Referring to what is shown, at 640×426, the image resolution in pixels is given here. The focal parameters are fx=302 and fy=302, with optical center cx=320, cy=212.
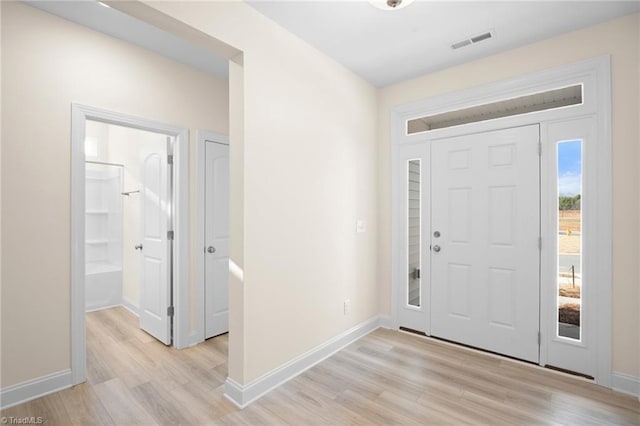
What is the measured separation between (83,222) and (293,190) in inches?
66.1

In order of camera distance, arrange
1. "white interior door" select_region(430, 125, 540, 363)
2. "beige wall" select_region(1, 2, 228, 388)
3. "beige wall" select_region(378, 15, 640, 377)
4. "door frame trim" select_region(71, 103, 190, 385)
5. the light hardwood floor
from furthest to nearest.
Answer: "white interior door" select_region(430, 125, 540, 363) < "door frame trim" select_region(71, 103, 190, 385) < "beige wall" select_region(378, 15, 640, 377) < "beige wall" select_region(1, 2, 228, 388) < the light hardwood floor

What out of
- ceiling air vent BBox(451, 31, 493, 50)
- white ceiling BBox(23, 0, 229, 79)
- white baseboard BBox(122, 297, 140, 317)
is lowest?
white baseboard BBox(122, 297, 140, 317)

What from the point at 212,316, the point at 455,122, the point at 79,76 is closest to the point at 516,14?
the point at 455,122

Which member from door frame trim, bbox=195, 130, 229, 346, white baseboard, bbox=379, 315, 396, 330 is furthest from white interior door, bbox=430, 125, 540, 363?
door frame trim, bbox=195, 130, 229, 346

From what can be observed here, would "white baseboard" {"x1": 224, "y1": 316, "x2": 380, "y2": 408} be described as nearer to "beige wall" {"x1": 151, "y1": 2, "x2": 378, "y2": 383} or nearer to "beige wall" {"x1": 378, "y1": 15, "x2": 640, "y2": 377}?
"beige wall" {"x1": 151, "y1": 2, "x2": 378, "y2": 383}

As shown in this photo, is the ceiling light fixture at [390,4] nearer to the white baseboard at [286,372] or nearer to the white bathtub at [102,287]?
the white baseboard at [286,372]

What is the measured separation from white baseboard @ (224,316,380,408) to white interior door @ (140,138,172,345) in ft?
4.34

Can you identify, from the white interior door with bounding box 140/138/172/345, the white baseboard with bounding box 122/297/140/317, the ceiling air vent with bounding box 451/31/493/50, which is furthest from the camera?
the white baseboard with bounding box 122/297/140/317

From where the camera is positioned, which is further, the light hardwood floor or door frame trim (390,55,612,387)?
door frame trim (390,55,612,387)

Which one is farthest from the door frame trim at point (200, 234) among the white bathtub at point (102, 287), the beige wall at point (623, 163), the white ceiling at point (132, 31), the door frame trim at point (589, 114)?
the beige wall at point (623, 163)

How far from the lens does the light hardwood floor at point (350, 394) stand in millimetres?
1972

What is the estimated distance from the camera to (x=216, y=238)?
10.9ft

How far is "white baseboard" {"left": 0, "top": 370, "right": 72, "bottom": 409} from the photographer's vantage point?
6.75ft

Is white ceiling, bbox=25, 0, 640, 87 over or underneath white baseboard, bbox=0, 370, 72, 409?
over
